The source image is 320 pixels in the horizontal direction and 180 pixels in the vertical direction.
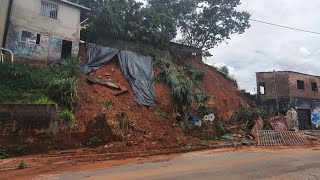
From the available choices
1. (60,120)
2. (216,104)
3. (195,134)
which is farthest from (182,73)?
(60,120)

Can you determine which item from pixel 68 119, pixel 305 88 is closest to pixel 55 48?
pixel 68 119

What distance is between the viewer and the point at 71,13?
1995 centimetres

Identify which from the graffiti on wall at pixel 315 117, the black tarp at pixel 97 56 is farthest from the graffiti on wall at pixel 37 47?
the graffiti on wall at pixel 315 117

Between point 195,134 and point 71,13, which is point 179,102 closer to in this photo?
point 195,134

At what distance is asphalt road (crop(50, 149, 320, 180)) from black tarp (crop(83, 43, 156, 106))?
21.7 feet

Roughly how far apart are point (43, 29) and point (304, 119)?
24084 millimetres

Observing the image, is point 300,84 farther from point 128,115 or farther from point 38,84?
point 38,84

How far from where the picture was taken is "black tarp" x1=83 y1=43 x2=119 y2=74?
18375mm

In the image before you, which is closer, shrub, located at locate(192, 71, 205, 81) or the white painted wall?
the white painted wall

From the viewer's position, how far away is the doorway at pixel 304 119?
27.9 metres

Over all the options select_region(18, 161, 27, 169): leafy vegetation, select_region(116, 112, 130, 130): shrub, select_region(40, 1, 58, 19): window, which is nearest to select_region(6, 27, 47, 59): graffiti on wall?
select_region(40, 1, 58, 19): window

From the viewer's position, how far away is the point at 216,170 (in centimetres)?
923

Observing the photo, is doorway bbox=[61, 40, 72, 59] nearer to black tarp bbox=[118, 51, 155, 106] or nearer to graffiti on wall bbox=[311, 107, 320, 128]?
black tarp bbox=[118, 51, 155, 106]

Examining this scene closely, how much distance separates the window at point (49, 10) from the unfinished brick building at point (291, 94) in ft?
67.6
